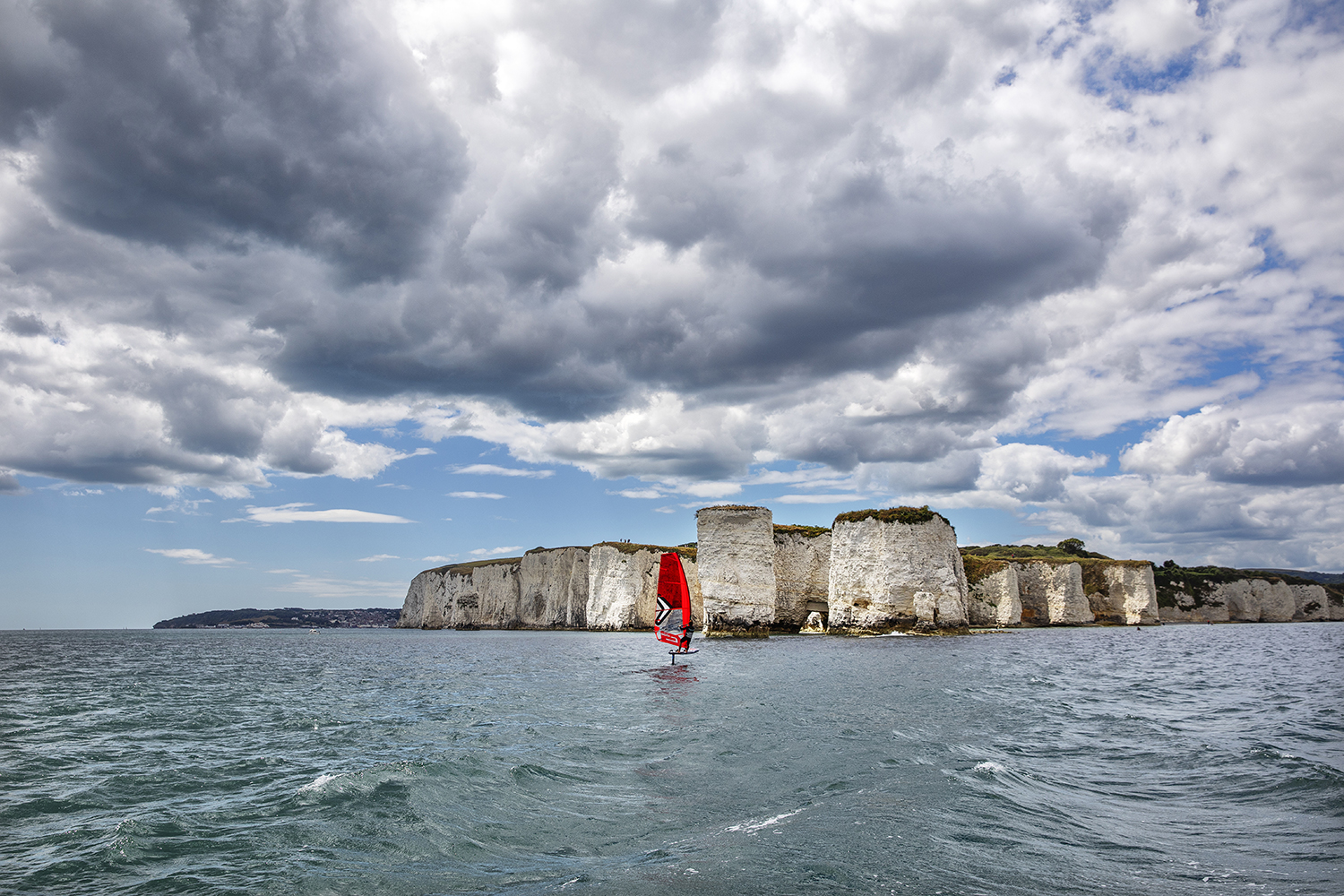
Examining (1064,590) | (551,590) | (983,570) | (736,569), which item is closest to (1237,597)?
(1064,590)

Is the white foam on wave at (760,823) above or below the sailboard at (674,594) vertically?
below

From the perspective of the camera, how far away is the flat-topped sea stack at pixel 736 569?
61750 mm

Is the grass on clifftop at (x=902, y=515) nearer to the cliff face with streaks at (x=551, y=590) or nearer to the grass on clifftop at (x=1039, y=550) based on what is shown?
the cliff face with streaks at (x=551, y=590)

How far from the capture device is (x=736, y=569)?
61719 millimetres

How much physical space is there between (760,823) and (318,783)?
7.28 m

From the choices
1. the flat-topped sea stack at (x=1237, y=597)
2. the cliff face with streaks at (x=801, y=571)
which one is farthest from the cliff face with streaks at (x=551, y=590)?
the flat-topped sea stack at (x=1237, y=597)

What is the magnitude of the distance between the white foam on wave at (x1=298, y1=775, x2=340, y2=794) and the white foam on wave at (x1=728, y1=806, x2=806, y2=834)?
6753mm

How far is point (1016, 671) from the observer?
28719 mm

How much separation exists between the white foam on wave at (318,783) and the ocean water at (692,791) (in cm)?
9

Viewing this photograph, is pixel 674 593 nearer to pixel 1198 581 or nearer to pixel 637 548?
pixel 637 548

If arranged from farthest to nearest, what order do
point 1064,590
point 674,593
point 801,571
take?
point 1064,590 → point 801,571 → point 674,593

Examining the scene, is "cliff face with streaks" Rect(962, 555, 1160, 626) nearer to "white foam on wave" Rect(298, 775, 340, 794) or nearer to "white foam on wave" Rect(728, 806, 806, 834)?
"white foam on wave" Rect(728, 806, 806, 834)

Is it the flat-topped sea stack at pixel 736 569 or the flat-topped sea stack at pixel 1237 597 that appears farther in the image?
the flat-topped sea stack at pixel 1237 597

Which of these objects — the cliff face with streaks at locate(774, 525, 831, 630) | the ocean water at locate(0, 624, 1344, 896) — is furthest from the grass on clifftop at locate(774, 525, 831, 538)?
the ocean water at locate(0, 624, 1344, 896)
